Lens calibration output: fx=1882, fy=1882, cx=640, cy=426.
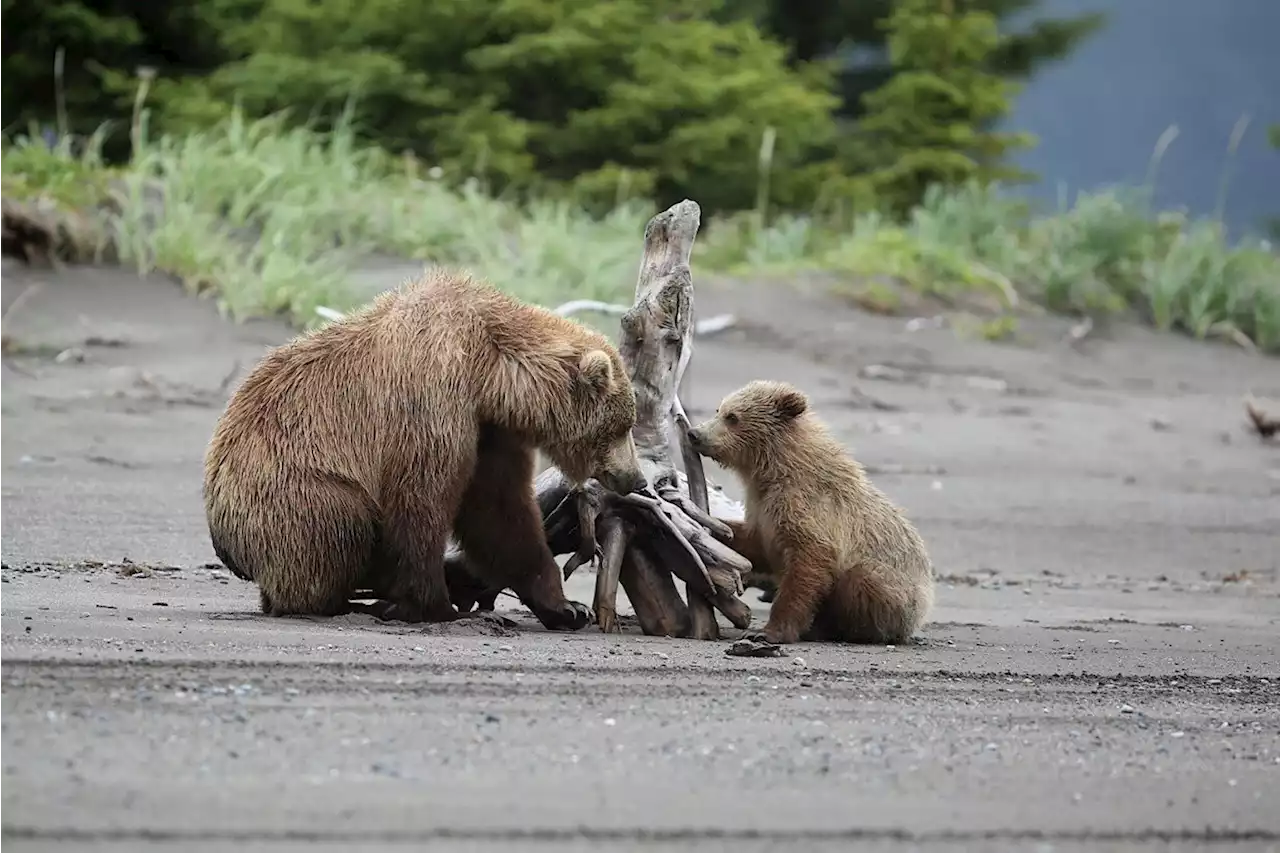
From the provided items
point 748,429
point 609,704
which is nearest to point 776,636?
point 748,429

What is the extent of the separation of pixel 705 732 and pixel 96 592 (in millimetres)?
2956

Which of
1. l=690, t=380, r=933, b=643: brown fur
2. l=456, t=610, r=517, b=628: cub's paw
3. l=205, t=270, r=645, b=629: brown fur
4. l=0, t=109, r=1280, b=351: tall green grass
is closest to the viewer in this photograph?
l=205, t=270, r=645, b=629: brown fur

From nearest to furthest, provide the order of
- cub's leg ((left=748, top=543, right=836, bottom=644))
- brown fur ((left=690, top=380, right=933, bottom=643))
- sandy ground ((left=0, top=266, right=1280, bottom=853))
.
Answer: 1. sandy ground ((left=0, top=266, right=1280, bottom=853))
2. cub's leg ((left=748, top=543, right=836, bottom=644))
3. brown fur ((left=690, top=380, right=933, bottom=643))

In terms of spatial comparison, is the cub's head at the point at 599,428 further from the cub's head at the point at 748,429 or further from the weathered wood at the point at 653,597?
the cub's head at the point at 748,429

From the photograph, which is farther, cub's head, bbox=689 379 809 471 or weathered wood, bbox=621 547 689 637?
cub's head, bbox=689 379 809 471

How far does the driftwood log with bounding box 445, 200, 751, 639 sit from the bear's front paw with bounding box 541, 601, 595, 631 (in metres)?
0.08

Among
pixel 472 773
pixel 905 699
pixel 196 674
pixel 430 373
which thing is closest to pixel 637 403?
pixel 430 373

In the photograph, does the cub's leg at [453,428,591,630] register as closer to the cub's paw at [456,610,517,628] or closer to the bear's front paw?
the bear's front paw

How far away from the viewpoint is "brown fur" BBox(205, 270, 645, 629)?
632 centimetres

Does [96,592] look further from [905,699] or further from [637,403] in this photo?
[905,699]

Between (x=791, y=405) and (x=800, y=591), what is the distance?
82 centimetres

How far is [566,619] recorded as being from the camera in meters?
6.73

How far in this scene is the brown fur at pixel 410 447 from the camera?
6.32 meters

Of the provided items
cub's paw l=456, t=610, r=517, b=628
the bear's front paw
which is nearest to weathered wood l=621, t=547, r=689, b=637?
the bear's front paw
